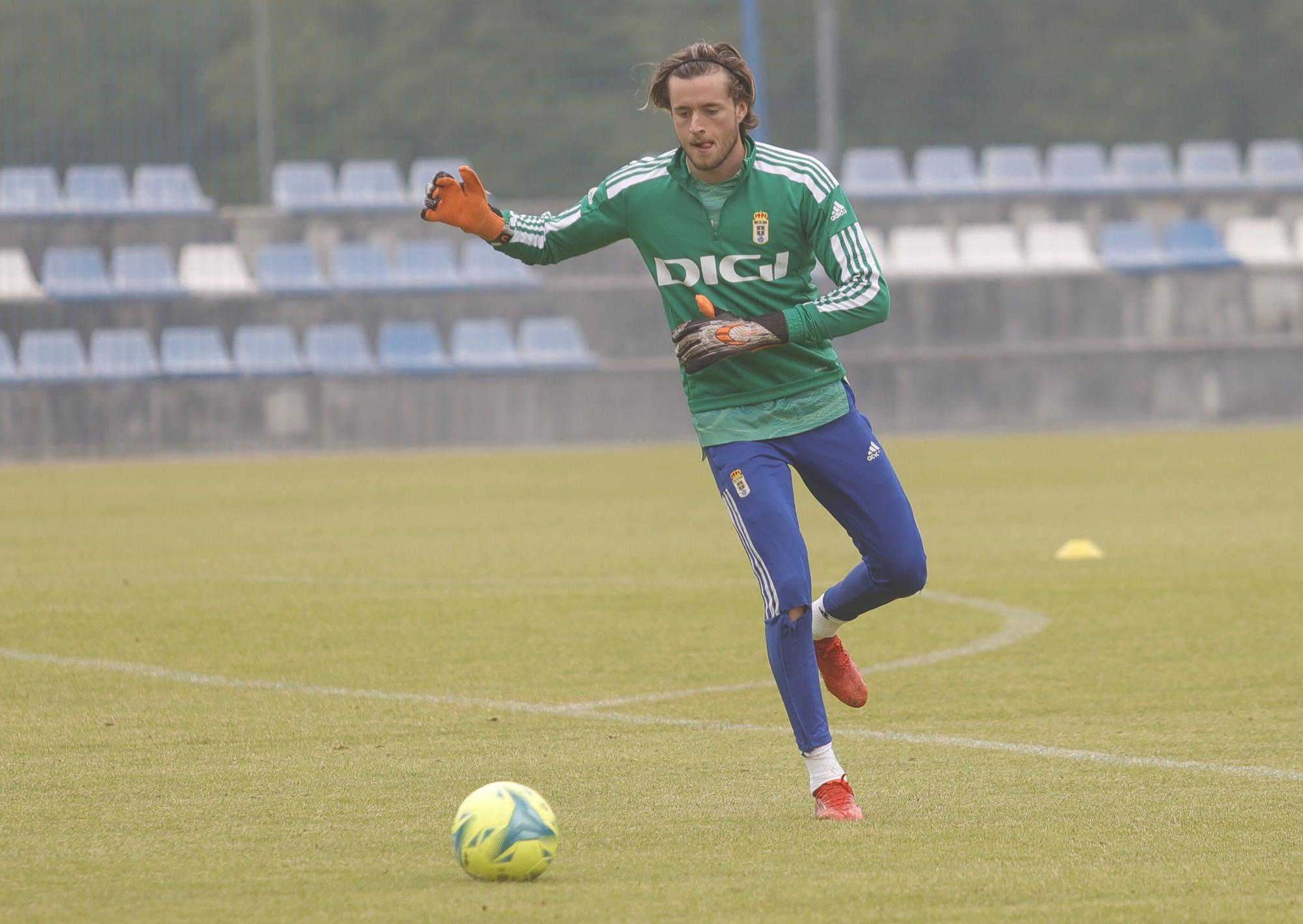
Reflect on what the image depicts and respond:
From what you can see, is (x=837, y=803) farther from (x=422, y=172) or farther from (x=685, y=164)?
(x=422, y=172)

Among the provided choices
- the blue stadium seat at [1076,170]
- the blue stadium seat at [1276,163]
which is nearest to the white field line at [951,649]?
the blue stadium seat at [1076,170]

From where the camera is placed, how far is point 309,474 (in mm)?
21359

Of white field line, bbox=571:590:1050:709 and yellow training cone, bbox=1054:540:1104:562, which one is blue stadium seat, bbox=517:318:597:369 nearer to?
yellow training cone, bbox=1054:540:1104:562

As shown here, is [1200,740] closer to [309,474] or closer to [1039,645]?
[1039,645]

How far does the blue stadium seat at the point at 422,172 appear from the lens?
2834cm

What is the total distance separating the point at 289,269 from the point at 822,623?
21.1m

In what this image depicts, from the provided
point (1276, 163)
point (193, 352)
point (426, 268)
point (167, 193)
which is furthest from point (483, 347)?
point (1276, 163)

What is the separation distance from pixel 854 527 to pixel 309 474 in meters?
16.2

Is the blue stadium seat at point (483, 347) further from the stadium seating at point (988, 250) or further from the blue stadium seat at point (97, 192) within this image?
the stadium seating at point (988, 250)

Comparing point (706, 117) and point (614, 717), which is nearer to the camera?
point (706, 117)

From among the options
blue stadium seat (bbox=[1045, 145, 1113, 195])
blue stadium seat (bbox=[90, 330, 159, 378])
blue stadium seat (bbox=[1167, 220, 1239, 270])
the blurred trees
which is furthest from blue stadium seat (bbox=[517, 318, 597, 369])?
blue stadium seat (bbox=[1167, 220, 1239, 270])

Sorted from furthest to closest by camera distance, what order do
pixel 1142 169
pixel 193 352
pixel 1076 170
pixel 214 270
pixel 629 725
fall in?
pixel 1142 169 < pixel 1076 170 < pixel 214 270 < pixel 193 352 < pixel 629 725

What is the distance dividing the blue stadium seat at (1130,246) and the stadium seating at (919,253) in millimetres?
2374

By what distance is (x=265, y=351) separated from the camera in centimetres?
2508
